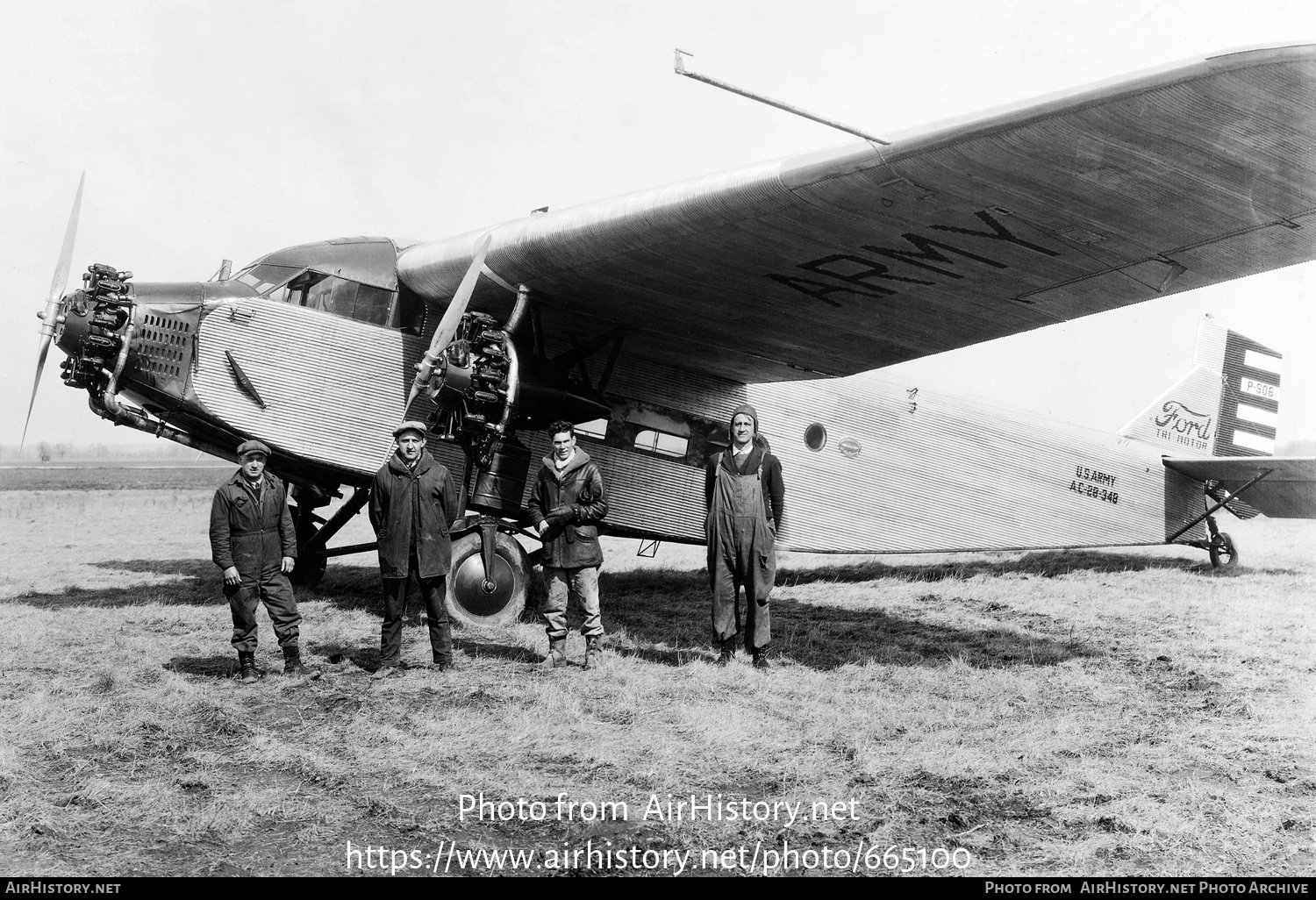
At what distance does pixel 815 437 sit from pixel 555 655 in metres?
4.64

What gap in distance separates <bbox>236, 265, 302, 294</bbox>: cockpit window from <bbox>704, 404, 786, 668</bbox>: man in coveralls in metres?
4.15

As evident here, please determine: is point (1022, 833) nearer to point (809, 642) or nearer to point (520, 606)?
point (809, 642)

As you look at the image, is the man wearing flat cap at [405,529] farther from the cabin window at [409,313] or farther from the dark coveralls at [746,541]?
the cabin window at [409,313]

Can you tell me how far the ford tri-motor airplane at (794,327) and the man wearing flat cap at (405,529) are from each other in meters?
0.94

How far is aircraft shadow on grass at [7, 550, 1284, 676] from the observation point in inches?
A: 264

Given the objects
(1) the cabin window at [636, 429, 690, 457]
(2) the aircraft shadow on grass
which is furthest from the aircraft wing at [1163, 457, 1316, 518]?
(1) the cabin window at [636, 429, 690, 457]

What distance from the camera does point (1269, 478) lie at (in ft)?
36.7

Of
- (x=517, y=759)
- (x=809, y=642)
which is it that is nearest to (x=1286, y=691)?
(x=809, y=642)

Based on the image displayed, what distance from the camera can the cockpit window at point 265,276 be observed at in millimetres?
7793

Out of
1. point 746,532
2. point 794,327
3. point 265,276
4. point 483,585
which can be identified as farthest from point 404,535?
point 794,327

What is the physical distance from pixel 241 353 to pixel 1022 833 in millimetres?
6299

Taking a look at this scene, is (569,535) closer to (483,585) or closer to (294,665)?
(483,585)

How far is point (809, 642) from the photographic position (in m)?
7.33

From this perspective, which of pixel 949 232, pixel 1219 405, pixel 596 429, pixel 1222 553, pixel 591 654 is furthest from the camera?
pixel 1219 405
